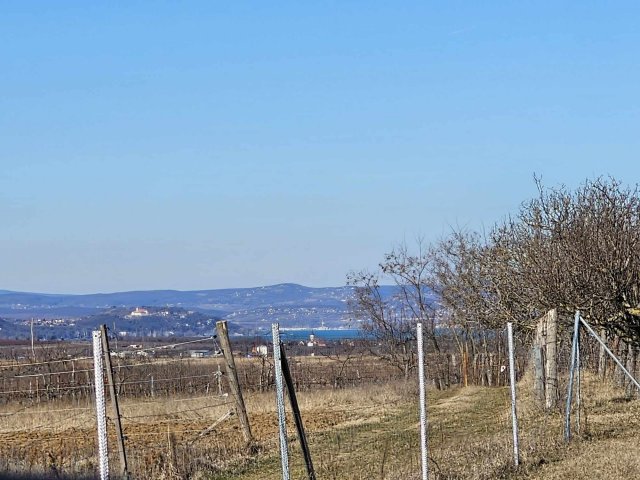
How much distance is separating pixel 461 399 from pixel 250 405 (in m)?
6.33

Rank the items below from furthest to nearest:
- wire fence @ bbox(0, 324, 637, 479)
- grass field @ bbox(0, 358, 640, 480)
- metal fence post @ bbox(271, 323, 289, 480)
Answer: wire fence @ bbox(0, 324, 637, 479)
grass field @ bbox(0, 358, 640, 480)
metal fence post @ bbox(271, 323, 289, 480)

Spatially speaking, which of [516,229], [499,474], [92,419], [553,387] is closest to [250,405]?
[92,419]

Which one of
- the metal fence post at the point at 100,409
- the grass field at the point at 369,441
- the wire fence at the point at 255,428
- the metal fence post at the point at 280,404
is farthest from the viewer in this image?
the wire fence at the point at 255,428

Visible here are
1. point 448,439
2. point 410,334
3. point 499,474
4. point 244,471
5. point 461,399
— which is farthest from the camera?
point 410,334

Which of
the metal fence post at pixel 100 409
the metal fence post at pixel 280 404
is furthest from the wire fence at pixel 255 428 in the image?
the metal fence post at pixel 100 409

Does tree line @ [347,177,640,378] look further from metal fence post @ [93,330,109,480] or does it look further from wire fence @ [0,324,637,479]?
metal fence post @ [93,330,109,480]

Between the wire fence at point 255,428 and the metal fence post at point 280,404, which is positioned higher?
the metal fence post at point 280,404

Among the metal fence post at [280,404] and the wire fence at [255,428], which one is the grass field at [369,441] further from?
the metal fence post at [280,404]

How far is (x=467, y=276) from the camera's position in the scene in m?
33.8

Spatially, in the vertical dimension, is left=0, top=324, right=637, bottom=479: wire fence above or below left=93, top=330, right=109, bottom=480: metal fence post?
below

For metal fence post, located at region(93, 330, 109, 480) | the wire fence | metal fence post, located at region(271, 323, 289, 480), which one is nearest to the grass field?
the wire fence

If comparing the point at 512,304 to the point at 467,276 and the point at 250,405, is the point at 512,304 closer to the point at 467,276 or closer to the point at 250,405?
the point at 467,276

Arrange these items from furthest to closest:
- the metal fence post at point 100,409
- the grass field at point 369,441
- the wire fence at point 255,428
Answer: the wire fence at point 255,428 < the grass field at point 369,441 < the metal fence post at point 100,409

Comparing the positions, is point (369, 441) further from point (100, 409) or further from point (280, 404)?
point (100, 409)
